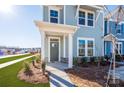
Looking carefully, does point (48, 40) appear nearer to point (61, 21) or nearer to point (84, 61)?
point (61, 21)

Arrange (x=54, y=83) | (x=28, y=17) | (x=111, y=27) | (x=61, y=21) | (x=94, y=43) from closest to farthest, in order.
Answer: (x=54, y=83) → (x=28, y=17) → (x=61, y=21) → (x=94, y=43) → (x=111, y=27)

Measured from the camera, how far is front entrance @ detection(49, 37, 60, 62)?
43.9 feet

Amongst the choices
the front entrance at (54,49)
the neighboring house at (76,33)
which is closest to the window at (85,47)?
the neighboring house at (76,33)

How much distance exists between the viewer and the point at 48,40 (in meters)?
13.2

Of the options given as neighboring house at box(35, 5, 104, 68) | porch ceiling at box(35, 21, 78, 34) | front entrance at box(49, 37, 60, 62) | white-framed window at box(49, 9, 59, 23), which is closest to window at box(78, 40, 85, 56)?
neighboring house at box(35, 5, 104, 68)

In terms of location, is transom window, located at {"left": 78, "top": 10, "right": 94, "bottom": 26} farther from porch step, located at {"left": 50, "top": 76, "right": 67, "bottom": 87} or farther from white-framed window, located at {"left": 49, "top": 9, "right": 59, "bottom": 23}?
porch step, located at {"left": 50, "top": 76, "right": 67, "bottom": 87}

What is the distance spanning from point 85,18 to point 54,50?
13.5ft

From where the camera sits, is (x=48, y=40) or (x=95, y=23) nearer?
(x=48, y=40)

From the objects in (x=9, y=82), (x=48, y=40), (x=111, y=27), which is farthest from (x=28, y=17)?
(x=111, y=27)

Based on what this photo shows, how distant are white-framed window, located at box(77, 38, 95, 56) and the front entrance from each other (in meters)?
1.88

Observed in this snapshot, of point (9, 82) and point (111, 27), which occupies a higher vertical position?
point (111, 27)

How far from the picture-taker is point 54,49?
1359cm
